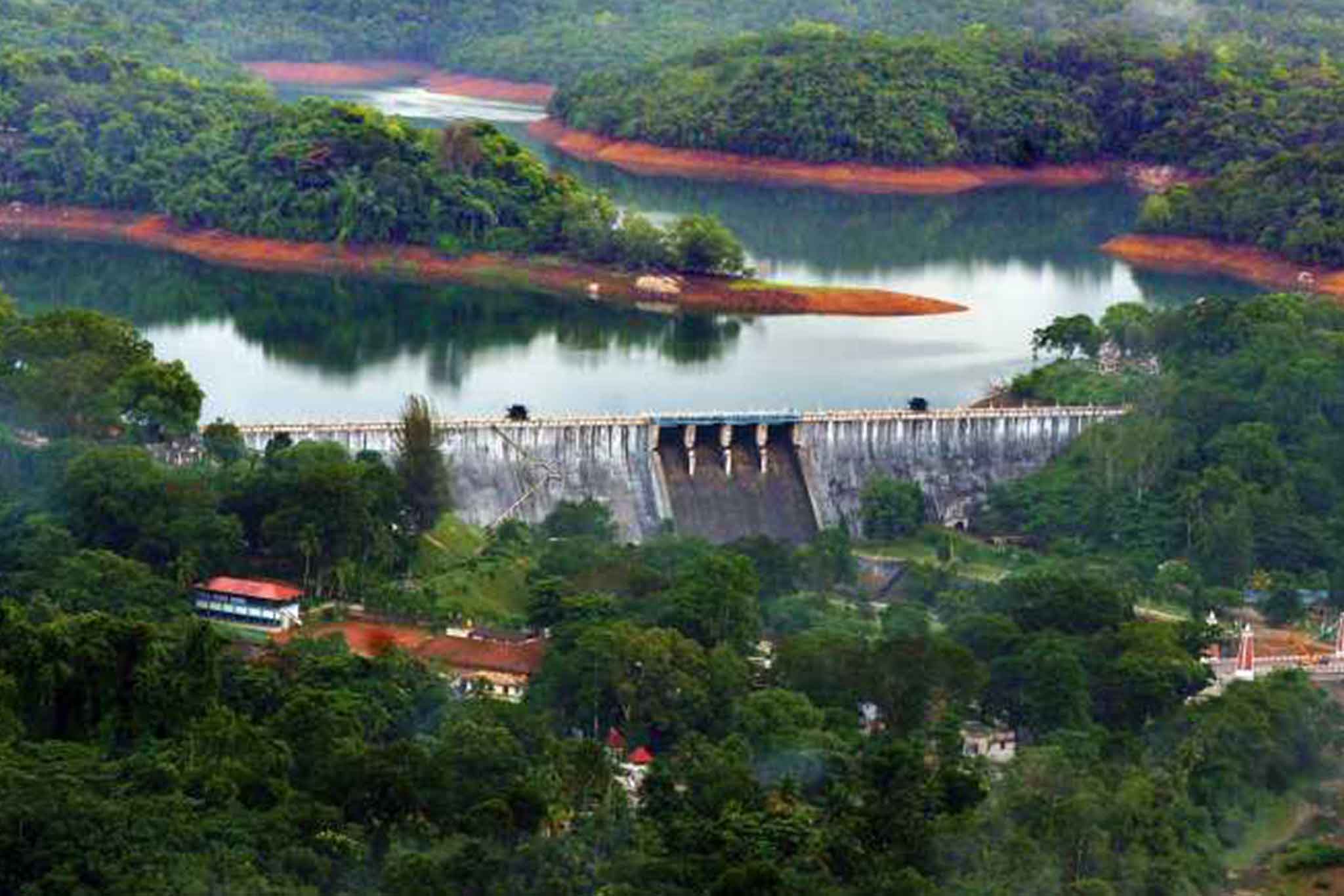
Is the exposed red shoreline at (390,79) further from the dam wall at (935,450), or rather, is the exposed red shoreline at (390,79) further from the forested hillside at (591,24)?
the dam wall at (935,450)

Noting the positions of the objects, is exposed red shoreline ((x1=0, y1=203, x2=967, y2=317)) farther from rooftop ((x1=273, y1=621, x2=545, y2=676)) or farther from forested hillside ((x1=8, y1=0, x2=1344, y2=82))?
rooftop ((x1=273, y1=621, x2=545, y2=676))

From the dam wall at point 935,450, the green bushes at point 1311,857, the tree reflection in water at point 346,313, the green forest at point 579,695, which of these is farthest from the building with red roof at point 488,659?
the tree reflection in water at point 346,313

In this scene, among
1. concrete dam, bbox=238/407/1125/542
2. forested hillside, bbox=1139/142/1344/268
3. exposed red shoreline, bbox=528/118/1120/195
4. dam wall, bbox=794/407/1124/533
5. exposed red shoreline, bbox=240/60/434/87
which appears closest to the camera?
concrete dam, bbox=238/407/1125/542

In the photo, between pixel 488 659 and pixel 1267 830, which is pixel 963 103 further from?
pixel 1267 830

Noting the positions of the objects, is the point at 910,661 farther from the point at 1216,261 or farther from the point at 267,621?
the point at 1216,261

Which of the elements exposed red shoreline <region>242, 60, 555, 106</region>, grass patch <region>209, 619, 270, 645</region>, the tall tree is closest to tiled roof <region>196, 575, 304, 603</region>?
grass patch <region>209, 619, 270, 645</region>

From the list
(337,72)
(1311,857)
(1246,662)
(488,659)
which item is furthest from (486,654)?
(337,72)

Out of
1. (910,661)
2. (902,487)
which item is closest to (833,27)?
(902,487)
